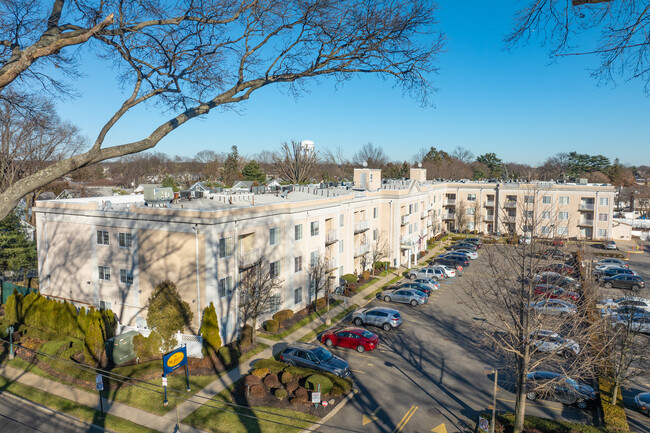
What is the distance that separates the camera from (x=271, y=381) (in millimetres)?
21062

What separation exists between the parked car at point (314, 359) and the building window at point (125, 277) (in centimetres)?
1122

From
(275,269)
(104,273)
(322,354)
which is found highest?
(104,273)

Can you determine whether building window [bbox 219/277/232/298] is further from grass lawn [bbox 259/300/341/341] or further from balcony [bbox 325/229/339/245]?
balcony [bbox 325/229/339/245]

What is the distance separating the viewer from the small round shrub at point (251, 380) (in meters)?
20.7

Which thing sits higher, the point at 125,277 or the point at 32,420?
the point at 125,277

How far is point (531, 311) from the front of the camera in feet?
55.3

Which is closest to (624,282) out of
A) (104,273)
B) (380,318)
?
(380,318)

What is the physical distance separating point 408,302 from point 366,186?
21.1 metres

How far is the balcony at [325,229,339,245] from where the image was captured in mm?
36728

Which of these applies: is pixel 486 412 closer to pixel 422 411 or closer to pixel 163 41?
pixel 422 411

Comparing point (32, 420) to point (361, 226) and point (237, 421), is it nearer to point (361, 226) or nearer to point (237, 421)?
point (237, 421)

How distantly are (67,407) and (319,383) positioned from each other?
37.9 ft

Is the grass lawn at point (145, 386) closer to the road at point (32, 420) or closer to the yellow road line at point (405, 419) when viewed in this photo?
the road at point (32, 420)

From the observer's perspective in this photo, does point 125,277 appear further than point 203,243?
Yes
